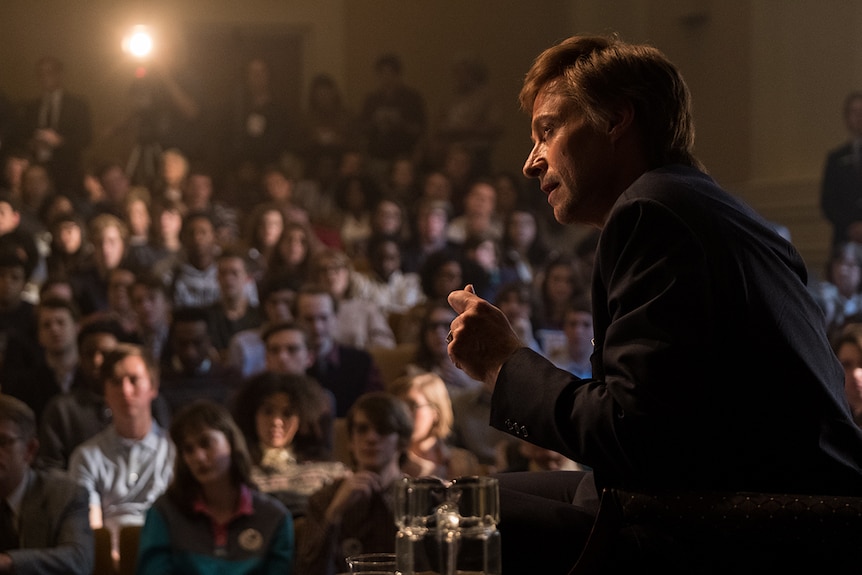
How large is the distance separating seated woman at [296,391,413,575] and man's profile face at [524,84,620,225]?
2.12 m

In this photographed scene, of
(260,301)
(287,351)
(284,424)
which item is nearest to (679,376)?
(284,424)

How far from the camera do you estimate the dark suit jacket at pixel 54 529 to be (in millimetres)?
3430

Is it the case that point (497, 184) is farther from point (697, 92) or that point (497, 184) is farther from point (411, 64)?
point (411, 64)

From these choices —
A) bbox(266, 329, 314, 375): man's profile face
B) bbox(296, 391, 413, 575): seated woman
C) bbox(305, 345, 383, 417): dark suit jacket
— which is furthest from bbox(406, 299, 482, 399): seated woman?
bbox(296, 391, 413, 575): seated woman

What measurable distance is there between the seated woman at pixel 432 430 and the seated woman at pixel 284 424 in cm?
30

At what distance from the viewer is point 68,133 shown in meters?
8.50

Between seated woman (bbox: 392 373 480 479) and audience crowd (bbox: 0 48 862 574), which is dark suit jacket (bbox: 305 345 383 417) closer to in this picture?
audience crowd (bbox: 0 48 862 574)

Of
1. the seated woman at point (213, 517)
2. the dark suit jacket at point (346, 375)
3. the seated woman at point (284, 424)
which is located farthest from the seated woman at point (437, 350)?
the seated woman at point (213, 517)

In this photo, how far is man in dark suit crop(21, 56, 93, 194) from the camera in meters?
8.16

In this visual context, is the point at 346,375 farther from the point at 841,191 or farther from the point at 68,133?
the point at 68,133

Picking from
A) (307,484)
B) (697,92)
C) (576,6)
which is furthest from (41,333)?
(576,6)

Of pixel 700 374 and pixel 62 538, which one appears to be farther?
pixel 62 538

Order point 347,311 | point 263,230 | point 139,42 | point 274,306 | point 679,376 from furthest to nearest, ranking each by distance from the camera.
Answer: point 139,42
point 263,230
point 347,311
point 274,306
point 679,376

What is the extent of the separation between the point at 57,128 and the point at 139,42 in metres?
1.57
